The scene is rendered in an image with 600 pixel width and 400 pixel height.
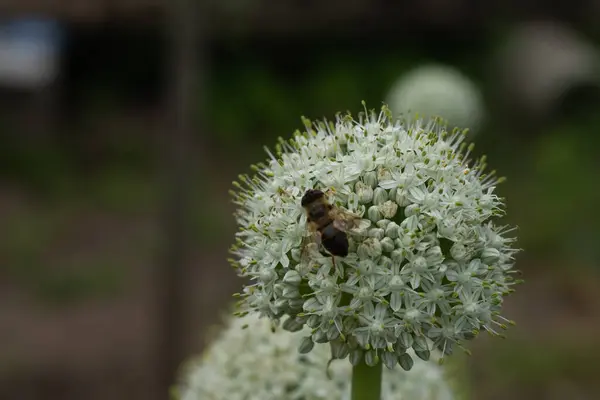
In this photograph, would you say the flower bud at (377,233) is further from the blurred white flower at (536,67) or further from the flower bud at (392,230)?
the blurred white flower at (536,67)

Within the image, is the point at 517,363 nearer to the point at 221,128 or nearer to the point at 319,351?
the point at 319,351

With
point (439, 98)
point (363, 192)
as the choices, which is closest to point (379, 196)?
point (363, 192)

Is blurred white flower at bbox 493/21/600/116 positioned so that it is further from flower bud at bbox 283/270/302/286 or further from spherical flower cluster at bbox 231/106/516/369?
flower bud at bbox 283/270/302/286

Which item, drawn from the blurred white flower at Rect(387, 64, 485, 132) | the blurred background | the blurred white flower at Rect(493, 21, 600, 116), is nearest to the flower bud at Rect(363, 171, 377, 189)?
the blurred white flower at Rect(387, 64, 485, 132)

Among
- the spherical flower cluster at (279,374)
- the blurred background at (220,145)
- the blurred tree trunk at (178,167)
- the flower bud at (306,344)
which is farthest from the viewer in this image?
the blurred background at (220,145)

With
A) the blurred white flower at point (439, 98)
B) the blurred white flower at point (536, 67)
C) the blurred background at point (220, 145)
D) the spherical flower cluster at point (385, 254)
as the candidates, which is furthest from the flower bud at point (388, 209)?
the blurred white flower at point (536, 67)

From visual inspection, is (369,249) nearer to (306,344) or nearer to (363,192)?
(363,192)
